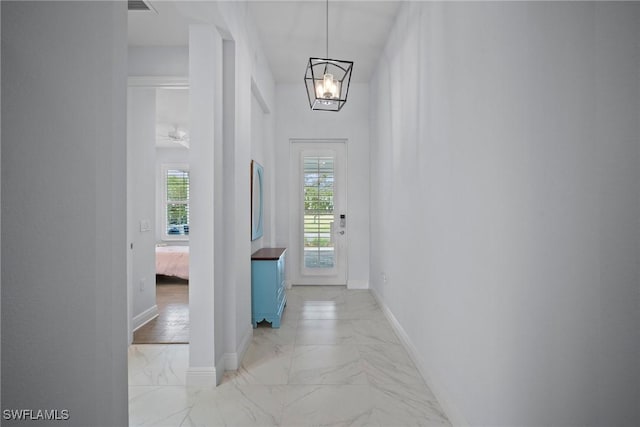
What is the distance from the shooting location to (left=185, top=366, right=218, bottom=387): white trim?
7.74 ft

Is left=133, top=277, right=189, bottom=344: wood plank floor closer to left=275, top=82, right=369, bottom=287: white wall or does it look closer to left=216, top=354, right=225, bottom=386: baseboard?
left=216, top=354, right=225, bottom=386: baseboard

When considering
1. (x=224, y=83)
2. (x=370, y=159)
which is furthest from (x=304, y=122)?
(x=224, y=83)

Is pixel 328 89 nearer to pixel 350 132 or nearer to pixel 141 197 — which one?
pixel 141 197

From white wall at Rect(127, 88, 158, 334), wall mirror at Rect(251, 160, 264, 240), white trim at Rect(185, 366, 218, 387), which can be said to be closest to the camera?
white trim at Rect(185, 366, 218, 387)

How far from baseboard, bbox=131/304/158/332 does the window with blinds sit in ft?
13.6

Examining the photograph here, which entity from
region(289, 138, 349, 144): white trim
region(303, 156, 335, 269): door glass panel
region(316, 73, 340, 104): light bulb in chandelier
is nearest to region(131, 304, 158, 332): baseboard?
region(303, 156, 335, 269): door glass panel

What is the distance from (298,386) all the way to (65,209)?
202 centimetres

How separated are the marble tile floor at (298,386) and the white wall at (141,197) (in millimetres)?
679

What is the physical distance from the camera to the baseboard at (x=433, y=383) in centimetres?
187

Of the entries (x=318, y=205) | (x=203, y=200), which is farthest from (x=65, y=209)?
(x=318, y=205)

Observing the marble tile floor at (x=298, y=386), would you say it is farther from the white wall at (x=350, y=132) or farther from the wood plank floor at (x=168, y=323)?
the white wall at (x=350, y=132)

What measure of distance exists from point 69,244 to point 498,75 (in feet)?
5.41

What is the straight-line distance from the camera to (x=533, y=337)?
1241 mm

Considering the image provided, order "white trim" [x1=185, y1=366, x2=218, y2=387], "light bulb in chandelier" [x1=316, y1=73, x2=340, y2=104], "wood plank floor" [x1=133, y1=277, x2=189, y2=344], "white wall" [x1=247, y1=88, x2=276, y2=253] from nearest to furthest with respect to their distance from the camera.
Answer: "white trim" [x1=185, y1=366, x2=218, y2=387], "light bulb in chandelier" [x1=316, y1=73, x2=340, y2=104], "wood plank floor" [x1=133, y1=277, x2=189, y2=344], "white wall" [x1=247, y1=88, x2=276, y2=253]
